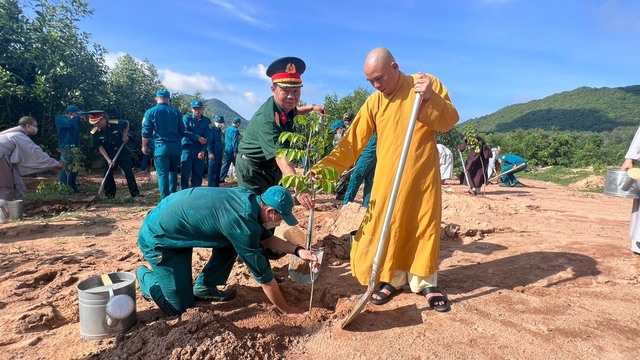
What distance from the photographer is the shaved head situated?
8.53 ft

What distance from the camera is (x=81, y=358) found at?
220 cm

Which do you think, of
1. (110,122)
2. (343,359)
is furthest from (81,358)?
(110,122)

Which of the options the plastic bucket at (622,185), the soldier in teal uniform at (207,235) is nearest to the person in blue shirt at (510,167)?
the plastic bucket at (622,185)

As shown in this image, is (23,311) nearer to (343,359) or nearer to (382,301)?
(343,359)

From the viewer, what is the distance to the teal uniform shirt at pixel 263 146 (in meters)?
2.95

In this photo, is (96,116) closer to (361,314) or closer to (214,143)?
(214,143)

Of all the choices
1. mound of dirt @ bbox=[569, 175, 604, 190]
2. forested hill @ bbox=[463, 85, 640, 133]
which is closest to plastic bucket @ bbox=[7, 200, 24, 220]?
mound of dirt @ bbox=[569, 175, 604, 190]

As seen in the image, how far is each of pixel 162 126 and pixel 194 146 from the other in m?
0.97

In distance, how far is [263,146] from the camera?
2969mm

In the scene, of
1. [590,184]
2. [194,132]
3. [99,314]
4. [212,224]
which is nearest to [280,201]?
[212,224]

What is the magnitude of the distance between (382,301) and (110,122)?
7586 mm

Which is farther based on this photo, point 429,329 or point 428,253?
point 428,253

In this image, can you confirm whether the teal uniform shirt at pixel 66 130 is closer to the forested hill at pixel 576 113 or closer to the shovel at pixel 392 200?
the shovel at pixel 392 200

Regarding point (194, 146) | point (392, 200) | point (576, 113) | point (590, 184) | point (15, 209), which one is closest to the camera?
point (392, 200)
